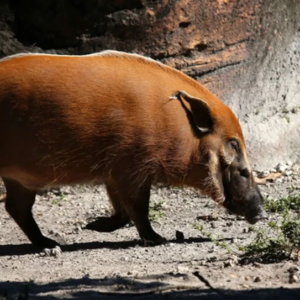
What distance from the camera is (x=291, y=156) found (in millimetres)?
10148

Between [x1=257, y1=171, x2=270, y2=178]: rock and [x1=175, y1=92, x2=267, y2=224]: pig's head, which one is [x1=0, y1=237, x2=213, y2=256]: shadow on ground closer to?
[x1=175, y1=92, x2=267, y2=224]: pig's head

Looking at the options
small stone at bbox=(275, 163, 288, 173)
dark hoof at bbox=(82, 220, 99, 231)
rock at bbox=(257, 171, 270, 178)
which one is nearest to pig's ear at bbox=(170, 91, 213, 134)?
dark hoof at bbox=(82, 220, 99, 231)

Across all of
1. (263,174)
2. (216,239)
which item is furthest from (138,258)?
(263,174)

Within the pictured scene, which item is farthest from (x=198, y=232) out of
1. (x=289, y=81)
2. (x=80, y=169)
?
(x=289, y=81)

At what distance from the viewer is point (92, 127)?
7.00m

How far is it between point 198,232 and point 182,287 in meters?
2.61

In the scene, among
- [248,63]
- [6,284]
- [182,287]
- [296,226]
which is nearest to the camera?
[182,287]

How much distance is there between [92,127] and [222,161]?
4.05 feet

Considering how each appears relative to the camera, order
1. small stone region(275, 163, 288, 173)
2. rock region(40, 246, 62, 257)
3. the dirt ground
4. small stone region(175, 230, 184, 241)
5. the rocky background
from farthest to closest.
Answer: small stone region(275, 163, 288, 173), the rocky background, small stone region(175, 230, 184, 241), rock region(40, 246, 62, 257), the dirt ground

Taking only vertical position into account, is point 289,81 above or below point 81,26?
below

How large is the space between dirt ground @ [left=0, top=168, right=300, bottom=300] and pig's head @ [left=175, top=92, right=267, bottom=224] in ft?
0.84

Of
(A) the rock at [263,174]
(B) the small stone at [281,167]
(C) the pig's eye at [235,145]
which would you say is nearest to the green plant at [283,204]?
(C) the pig's eye at [235,145]

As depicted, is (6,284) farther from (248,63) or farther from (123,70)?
(248,63)

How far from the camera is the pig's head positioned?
24.1 feet
